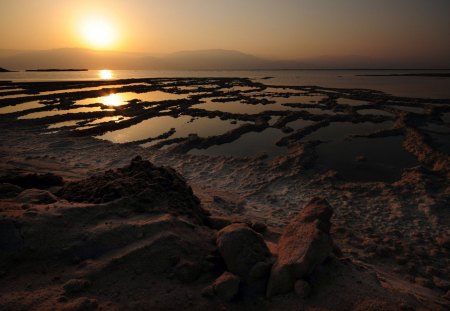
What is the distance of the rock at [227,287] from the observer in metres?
4.31

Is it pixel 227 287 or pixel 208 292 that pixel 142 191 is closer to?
pixel 208 292

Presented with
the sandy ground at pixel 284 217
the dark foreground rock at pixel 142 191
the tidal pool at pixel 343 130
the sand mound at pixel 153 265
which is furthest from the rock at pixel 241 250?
the tidal pool at pixel 343 130

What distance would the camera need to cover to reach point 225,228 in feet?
17.8

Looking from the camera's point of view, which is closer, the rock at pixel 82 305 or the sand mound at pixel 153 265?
the rock at pixel 82 305

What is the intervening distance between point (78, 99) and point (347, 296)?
117 feet

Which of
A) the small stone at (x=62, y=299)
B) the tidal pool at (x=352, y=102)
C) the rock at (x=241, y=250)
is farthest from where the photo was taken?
the tidal pool at (x=352, y=102)

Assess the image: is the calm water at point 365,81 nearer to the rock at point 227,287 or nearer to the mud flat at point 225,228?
the mud flat at point 225,228

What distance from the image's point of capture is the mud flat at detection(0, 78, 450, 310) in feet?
14.1

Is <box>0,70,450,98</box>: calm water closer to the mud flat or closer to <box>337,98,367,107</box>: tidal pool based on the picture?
<box>337,98,367,107</box>: tidal pool

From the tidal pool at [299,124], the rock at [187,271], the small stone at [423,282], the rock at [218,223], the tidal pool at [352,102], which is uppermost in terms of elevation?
the tidal pool at [352,102]

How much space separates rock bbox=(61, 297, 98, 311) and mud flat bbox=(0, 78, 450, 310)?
Answer: 28 millimetres

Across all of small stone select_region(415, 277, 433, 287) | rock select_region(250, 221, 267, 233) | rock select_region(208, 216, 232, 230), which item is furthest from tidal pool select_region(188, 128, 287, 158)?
small stone select_region(415, 277, 433, 287)

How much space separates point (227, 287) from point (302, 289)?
1.05 metres

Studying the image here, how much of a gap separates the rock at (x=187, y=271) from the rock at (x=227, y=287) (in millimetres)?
368
